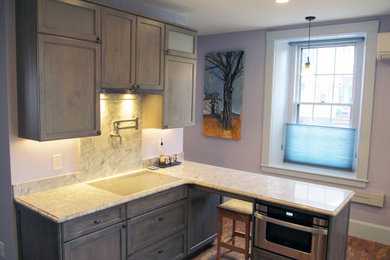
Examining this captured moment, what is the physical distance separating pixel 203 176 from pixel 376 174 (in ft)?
6.88

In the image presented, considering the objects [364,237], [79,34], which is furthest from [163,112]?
[364,237]

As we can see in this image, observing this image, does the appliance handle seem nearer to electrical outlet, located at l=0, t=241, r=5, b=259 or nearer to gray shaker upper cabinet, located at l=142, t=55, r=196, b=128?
gray shaker upper cabinet, located at l=142, t=55, r=196, b=128

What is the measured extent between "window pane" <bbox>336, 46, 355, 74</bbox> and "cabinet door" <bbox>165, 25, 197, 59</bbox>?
1992mm

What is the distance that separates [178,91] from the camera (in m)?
3.35

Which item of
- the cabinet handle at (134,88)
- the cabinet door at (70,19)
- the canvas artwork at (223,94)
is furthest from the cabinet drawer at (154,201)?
the canvas artwork at (223,94)

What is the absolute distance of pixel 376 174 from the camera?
3.78 m

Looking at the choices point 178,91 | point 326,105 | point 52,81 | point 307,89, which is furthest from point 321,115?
point 52,81

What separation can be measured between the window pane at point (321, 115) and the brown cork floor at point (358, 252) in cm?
151

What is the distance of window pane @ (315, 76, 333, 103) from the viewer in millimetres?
4305

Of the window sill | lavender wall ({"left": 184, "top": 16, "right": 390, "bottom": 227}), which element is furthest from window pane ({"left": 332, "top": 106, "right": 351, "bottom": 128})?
the window sill

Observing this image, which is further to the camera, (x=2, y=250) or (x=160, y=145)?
(x=160, y=145)

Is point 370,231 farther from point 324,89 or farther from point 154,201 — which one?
point 154,201

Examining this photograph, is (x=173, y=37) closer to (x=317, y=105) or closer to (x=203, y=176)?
(x=203, y=176)

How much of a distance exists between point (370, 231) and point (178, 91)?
278 centimetres
